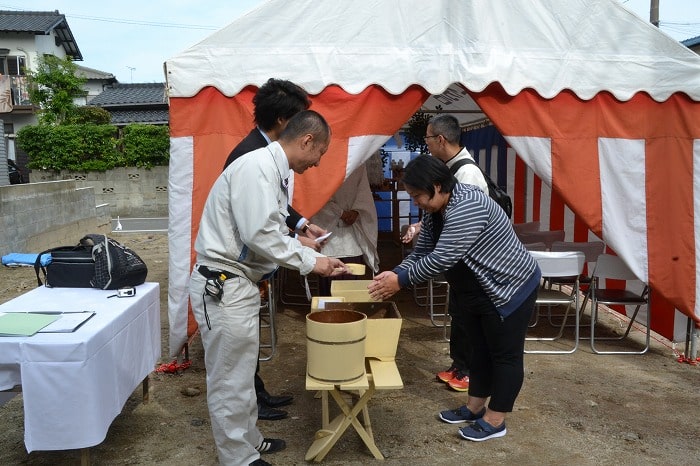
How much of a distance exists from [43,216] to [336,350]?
773 cm

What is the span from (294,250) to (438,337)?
Answer: 278 cm

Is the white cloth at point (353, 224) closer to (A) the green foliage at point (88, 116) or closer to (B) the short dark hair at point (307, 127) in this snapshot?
(B) the short dark hair at point (307, 127)

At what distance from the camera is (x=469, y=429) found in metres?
3.01

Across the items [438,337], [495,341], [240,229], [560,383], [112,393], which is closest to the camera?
[240,229]

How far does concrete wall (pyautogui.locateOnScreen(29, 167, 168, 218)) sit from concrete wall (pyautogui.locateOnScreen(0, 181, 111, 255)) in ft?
12.3

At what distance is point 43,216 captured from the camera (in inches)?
343

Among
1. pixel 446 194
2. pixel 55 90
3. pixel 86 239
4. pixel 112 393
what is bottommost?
pixel 112 393

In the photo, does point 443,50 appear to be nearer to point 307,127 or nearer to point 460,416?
point 307,127

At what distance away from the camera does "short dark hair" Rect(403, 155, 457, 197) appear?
8.71 feet

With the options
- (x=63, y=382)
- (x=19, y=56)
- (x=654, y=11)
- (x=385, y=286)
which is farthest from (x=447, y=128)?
(x=19, y=56)

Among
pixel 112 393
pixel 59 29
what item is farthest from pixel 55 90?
pixel 112 393

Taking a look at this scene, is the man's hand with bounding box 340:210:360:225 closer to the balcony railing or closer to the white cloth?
the white cloth

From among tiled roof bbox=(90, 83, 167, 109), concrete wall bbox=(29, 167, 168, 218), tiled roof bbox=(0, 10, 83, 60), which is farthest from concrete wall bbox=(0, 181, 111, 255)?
tiled roof bbox=(0, 10, 83, 60)

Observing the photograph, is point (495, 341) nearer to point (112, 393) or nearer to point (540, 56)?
point (112, 393)
